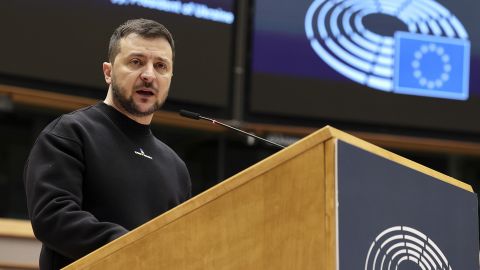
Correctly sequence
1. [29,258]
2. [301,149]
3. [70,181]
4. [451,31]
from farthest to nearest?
1. [451,31]
2. [29,258]
3. [70,181]
4. [301,149]

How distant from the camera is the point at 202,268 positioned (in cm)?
158

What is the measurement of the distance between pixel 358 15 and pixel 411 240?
158 inches

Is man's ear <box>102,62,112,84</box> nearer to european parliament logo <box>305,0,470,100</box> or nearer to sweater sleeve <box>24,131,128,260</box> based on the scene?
sweater sleeve <box>24,131,128,260</box>

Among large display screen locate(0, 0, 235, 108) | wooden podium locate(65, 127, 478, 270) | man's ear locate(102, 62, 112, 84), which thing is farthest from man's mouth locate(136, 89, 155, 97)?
large display screen locate(0, 0, 235, 108)

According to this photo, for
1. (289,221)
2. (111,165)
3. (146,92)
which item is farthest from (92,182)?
(289,221)

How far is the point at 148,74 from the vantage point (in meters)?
2.21

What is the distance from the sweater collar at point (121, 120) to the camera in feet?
7.41

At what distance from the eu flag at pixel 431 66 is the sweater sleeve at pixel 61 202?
381 centimetres

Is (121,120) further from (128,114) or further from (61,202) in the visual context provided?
(61,202)

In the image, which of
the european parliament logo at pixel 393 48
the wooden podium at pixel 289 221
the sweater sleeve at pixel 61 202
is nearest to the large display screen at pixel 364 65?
the european parliament logo at pixel 393 48

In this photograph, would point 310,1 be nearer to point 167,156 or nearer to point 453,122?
point 453,122

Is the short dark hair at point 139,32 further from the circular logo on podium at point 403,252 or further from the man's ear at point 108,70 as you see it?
the circular logo on podium at point 403,252

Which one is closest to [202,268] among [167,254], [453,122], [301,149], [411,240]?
[167,254]

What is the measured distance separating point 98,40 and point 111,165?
2.89 m
